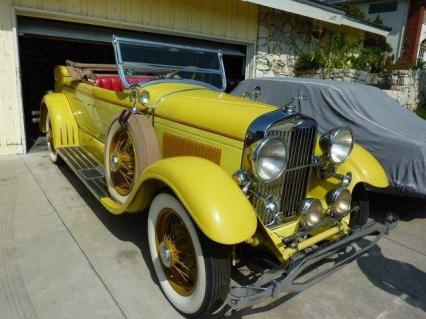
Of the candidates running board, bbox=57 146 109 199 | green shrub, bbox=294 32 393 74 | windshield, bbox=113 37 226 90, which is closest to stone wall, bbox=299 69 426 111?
green shrub, bbox=294 32 393 74

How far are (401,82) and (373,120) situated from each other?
23.1 feet

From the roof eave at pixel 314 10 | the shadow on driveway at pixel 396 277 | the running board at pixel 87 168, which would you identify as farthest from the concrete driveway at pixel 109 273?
the roof eave at pixel 314 10

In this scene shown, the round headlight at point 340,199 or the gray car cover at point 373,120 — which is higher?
the gray car cover at point 373,120

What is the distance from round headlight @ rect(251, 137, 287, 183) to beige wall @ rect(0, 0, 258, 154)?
4.65m

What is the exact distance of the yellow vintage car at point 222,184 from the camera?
6.64 ft

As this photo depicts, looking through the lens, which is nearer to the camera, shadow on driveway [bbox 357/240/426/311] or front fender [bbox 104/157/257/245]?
front fender [bbox 104/157/257/245]

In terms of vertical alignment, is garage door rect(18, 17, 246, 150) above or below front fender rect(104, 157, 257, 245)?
above

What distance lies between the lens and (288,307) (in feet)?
7.93

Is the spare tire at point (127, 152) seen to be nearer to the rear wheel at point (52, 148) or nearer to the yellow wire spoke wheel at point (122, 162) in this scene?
the yellow wire spoke wheel at point (122, 162)

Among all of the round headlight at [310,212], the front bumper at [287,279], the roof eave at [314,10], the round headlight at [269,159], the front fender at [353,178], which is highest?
the roof eave at [314,10]

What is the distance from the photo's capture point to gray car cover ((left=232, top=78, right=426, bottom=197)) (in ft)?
12.5

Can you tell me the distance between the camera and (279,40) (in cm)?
870

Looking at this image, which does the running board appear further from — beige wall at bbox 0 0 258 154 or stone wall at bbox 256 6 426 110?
stone wall at bbox 256 6 426 110

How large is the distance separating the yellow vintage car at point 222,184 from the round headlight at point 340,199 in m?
0.01
